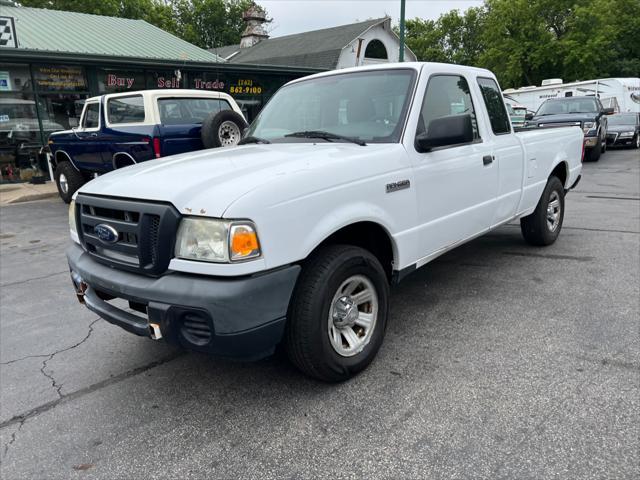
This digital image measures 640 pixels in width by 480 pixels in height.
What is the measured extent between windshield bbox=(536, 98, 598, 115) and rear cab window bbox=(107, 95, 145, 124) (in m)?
12.9

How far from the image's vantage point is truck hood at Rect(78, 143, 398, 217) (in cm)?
247

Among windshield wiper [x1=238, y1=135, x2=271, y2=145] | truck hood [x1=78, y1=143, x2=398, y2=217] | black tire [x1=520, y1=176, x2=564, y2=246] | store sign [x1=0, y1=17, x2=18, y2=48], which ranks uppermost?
store sign [x1=0, y1=17, x2=18, y2=48]

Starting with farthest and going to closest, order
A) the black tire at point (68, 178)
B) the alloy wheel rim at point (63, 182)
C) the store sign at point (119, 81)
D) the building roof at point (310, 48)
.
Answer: the building roof at point (310, 48) < the store sign at point (119, 81) < the alloy wheel rim at point (63, 182) < the black tire at point (68, 178)

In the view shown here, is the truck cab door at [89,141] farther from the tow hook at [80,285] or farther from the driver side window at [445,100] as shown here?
the driver side window at [445,100]

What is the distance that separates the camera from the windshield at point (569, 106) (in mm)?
16250

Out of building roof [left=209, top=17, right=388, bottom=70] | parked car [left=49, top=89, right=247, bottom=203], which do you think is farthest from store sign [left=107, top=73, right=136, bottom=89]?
building roof [left=209, top=17, right=388, bottom=70]

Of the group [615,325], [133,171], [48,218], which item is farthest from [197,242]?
[48,218]

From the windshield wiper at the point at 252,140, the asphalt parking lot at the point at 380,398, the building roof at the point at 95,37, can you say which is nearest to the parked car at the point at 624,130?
the building roof at the point at 95,37

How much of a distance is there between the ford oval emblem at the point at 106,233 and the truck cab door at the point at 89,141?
24.1 feet

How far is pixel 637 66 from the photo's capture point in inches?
1506

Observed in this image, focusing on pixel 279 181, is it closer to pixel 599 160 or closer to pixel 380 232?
pixel 380 232

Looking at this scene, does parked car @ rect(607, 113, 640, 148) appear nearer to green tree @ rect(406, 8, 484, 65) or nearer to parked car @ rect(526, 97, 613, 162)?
parked car @ rect(526, 97, 613, 162)

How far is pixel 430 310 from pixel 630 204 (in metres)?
6.55

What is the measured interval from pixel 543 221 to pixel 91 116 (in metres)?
8.52
